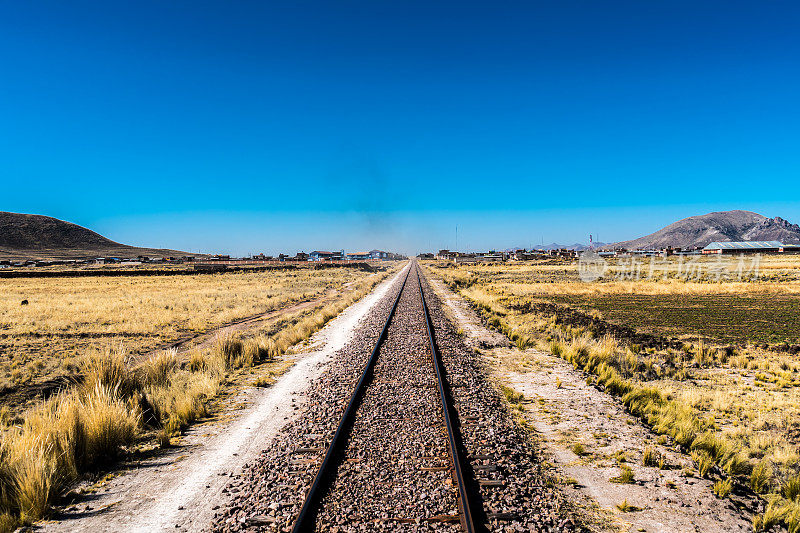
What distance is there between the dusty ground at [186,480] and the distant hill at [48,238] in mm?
176125

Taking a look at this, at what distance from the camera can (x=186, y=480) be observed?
5.53 metres

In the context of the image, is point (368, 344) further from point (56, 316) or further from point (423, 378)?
point (56, 316)

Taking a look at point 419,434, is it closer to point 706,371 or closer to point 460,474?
point 460,474

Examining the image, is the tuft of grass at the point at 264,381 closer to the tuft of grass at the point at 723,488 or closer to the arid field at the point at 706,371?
the arid field at the point at 706,371

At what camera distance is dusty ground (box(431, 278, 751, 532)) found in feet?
15.2

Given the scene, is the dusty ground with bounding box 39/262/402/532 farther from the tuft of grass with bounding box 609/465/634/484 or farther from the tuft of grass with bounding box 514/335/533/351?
the tuft of grass with bounding box 514/335/533/351

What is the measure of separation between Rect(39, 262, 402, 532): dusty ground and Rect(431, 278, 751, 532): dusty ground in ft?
15.2

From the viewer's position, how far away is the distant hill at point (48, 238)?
15200 centimetres

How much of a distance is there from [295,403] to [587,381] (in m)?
7.17

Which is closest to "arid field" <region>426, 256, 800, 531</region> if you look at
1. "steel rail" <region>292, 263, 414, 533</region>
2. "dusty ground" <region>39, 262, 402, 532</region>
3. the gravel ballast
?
the gravel ballast

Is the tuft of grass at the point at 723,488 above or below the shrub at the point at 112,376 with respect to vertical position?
below

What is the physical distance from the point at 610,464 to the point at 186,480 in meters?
6.11

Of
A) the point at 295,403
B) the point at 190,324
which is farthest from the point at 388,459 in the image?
the point at 190,324

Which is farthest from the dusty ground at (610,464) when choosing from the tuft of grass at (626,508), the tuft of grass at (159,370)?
the tuft of grass at (159,370)
